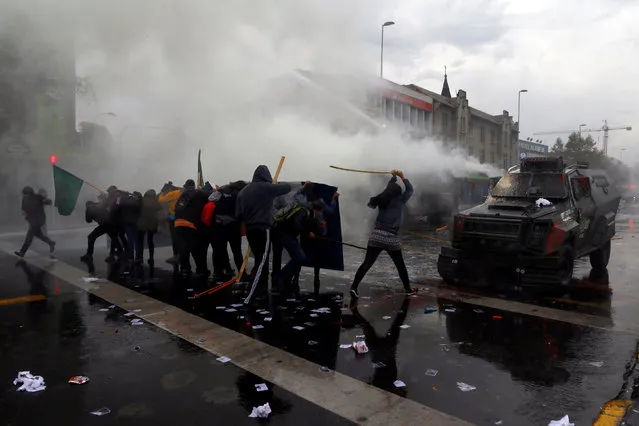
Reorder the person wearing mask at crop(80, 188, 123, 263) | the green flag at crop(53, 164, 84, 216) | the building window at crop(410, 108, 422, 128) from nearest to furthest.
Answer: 1. the person wearing mask at crop(80, 188, 123, 263)
2. the green flag at crop(53, 164, 84, 216)
3. the building window at crop(410, 108, 422, 128)

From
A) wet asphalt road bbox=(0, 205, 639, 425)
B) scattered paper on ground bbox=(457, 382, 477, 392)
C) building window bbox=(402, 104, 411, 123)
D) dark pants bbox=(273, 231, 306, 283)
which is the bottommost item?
wet asphalt road bbox=(0, 205, 639, 425)

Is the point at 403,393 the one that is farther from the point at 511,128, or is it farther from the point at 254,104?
the point at 511,128

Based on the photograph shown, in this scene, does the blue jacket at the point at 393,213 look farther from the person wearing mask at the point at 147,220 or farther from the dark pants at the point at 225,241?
the person wearing mask at the point at 147,220

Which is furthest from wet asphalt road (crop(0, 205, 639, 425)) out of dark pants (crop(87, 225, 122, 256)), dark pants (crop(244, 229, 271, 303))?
dark pants (crop(87, 225, 122, 256))

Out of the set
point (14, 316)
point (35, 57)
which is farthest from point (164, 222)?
point (14, 316)

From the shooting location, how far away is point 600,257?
8305mm

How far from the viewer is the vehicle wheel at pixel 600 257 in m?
8.24

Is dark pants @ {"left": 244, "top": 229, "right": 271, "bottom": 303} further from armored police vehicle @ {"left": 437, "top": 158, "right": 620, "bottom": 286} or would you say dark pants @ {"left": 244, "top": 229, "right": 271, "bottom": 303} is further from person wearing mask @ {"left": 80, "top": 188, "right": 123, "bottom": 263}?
person wearing mask @ {"left": 80, "top": 188, "right": 123, "bottom": 263}

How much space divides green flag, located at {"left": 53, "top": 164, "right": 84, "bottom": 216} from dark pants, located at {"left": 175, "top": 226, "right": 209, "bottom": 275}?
A: 3.31 metres

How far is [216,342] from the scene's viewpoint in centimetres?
452

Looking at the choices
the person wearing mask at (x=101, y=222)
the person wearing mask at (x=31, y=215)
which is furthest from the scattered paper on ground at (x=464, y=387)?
the person wearing mask at (x=31, y=215)

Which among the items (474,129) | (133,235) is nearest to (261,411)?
(133,235)

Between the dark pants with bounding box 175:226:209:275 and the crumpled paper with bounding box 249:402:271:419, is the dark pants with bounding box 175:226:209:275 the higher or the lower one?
the higher one

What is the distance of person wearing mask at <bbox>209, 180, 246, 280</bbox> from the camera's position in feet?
23.8
